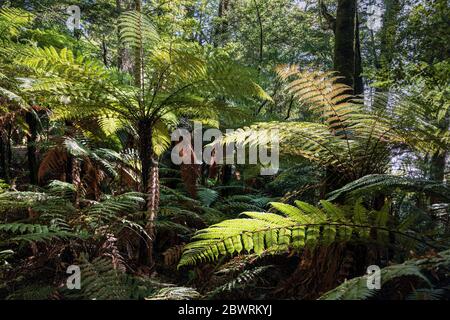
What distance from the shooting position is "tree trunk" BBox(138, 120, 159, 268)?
9.43 ft

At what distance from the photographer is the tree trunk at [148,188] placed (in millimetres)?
2873

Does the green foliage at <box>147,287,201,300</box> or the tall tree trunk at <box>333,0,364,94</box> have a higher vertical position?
the tall tree trunk at <box>333,0,364,94</box>

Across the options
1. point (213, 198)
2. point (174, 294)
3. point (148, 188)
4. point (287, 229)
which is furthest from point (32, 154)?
point (287, 229)

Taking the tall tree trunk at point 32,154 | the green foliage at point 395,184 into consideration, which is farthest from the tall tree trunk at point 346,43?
the tall tree trunk at point 32,154

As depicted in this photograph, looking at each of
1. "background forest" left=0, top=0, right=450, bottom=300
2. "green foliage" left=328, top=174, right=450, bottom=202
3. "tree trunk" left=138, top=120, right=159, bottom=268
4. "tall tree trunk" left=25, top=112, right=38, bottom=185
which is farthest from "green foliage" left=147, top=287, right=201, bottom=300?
"tall tree trunk" left=25, top=112, right=38, bottom=185

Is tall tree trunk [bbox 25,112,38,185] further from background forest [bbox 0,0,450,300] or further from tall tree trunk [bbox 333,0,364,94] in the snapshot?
tall tree trunk [bbox 333,0,364,94]

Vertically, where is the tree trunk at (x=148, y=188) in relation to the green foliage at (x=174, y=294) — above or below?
A: above

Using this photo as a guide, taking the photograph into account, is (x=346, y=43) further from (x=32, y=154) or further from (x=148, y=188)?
(x=32, y=154)

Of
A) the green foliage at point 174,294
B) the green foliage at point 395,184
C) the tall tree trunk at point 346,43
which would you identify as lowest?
the green foliage at point 174,294

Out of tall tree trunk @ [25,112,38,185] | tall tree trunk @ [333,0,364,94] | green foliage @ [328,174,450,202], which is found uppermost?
tall tree trunk @ [333,0,364,94]

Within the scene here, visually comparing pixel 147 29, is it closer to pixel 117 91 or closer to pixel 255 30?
pixel 117 91

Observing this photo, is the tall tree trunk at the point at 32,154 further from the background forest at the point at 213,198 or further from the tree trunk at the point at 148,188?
the tree trunk at the point at 148,188

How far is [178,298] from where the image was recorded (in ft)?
6.72

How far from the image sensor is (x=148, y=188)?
307 centimetres
